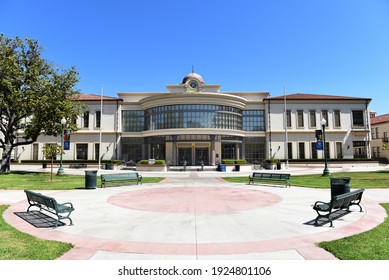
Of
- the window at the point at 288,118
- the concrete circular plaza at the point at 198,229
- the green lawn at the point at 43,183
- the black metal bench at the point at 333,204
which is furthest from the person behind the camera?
the window at the point at 288,118

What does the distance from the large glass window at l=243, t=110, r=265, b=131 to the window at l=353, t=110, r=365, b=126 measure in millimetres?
17214

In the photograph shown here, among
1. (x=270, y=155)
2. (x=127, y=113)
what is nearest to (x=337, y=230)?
(x=270, y=155)

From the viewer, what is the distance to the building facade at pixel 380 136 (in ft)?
169

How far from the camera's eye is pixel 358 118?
4681 cm

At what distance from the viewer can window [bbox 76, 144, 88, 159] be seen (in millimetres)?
45875

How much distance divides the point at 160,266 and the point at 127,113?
44773mm

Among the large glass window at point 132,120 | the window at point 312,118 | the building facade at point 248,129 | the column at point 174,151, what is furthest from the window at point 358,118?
the large glass window at point 132,120

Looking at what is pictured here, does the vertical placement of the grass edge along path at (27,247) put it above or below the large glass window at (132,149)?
below

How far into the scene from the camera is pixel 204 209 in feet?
31.6

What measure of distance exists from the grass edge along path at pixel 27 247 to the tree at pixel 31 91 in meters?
21.4

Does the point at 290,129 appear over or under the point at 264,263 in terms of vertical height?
over

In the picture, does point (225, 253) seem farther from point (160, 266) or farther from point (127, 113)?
point (127, 113)

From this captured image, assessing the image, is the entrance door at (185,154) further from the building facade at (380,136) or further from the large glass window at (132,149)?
the building facade at (380,136)

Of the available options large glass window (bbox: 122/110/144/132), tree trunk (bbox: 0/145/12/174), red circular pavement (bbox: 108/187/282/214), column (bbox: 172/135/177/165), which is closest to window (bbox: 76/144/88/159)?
large glass window (bbox: 122/110/144/132)
